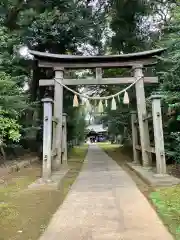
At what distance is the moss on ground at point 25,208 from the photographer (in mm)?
3244

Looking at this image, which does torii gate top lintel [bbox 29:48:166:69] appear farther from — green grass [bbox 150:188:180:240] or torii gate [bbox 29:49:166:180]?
green grass [bbox 150:188:180:240]

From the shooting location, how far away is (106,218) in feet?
12.2

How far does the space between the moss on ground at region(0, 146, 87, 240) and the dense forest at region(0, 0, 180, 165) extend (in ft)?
7.17

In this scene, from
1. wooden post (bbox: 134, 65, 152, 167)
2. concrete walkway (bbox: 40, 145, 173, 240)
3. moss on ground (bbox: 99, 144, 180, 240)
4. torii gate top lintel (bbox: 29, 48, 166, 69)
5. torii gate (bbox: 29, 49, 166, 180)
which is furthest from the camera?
torii gate top lintel (bbox: 29, 48, 166, 69)

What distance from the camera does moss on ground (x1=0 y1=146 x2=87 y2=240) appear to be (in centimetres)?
324

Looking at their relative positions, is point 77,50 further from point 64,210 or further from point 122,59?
point 64,210

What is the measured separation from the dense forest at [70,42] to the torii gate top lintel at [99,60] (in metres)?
0.51

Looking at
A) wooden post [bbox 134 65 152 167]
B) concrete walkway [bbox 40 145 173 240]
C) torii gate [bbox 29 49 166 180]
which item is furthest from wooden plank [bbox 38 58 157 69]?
concrete walkway [bbox 40 145 173 240]

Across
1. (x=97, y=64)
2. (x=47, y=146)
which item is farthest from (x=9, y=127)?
(x=97, y=64)

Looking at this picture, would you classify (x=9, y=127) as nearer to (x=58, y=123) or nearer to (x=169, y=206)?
(x=58, y=123)

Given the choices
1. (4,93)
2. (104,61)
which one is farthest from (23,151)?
(104,61)

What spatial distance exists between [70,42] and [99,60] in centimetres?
280

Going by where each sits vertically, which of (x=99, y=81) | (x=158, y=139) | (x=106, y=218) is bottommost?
(x=106, y=218)

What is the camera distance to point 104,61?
30.4ft
